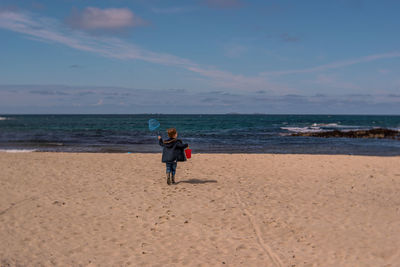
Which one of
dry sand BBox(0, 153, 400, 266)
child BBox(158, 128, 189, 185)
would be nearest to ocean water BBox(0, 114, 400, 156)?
dry sand BBox(0, 153, 400, 266)

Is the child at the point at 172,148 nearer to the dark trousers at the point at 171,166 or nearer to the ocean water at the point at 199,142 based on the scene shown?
the dark trousers at the point at 171,166

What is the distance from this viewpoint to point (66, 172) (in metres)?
14.1

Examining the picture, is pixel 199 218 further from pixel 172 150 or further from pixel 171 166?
pixel 171 166

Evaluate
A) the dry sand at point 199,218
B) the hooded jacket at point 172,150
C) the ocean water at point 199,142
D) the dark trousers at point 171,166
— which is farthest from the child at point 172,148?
the ocean water at point 199,142

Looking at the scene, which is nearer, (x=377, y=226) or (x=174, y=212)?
(x=377, y=226)

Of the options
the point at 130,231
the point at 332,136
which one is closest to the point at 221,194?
the point at 130,231

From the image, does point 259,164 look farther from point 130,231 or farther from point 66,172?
point 130,231

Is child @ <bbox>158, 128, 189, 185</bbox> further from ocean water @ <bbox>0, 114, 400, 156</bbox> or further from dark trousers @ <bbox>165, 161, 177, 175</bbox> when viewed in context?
ocean water @ <bbox>0, 114, 400, 156</bbox>

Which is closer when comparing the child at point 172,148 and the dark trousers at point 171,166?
the child at point 172,148

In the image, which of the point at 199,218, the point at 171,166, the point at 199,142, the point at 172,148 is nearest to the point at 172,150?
the point at 172,148

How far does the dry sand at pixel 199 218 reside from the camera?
6.19m

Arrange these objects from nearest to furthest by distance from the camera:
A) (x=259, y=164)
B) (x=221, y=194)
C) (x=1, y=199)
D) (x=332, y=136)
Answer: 1. (x=1, y=199)
2. (x=221, y=194)
3. (x=259, y=164)
4. (x=332, y=136)

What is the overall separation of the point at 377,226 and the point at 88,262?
624 centimetres

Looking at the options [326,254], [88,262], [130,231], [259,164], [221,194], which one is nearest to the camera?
[88,262]
